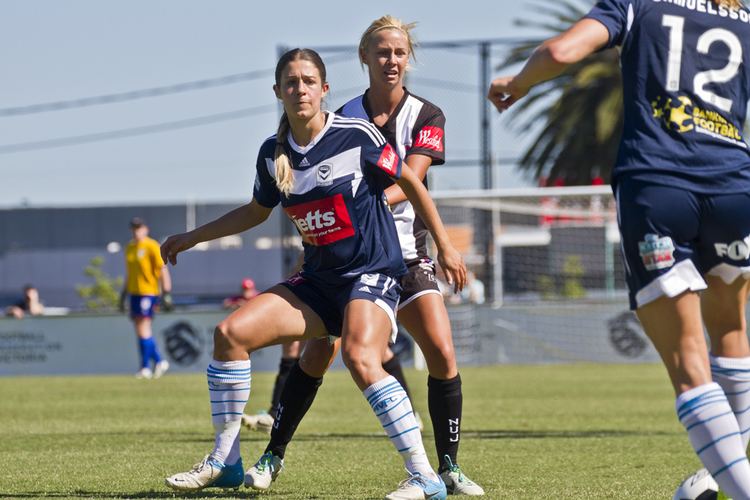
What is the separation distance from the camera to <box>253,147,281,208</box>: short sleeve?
237 inches

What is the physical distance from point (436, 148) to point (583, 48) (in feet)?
7.61

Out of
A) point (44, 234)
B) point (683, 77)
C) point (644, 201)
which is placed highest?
point (683, 77)

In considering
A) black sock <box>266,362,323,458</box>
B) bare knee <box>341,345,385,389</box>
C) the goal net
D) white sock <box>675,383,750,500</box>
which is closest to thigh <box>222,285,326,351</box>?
bare knee <box>341,345,385,389</box>

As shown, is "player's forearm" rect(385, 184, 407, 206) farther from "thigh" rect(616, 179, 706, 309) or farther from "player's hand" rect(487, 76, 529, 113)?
"thigh" rect(616, 179, 706, 309)

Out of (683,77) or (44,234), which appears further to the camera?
(44,234)

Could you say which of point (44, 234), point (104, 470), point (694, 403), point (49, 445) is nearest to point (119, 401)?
point (49, 445)

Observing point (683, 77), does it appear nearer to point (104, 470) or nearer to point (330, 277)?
point (330, 277)

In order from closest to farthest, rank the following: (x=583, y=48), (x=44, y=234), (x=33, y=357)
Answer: (x=583, y=48) < (x=33, y=357) < (x=44, y=234)

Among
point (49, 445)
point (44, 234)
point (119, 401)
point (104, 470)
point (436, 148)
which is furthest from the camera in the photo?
point (44, 234)

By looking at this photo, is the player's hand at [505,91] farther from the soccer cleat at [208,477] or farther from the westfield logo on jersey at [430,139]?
the soccer cleat at [208,477]

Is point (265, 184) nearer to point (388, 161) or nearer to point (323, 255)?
point (323, 255)

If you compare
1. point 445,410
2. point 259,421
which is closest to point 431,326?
point 445,410

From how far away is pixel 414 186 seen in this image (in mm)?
5785

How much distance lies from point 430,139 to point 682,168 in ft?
7.55
